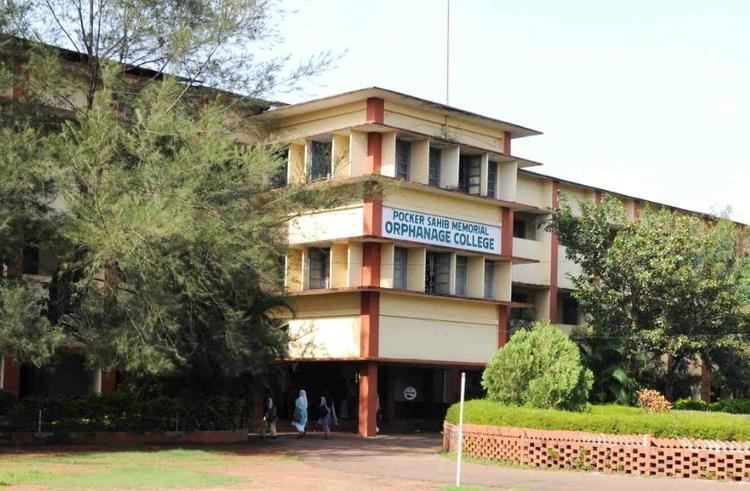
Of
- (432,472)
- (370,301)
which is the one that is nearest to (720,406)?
(370,301)

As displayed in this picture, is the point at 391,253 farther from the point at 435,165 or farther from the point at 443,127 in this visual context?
the point at 443,127

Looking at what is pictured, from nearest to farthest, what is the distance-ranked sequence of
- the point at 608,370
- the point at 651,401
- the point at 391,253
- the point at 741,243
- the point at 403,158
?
1. the point at 391,253
2. the point at 651,401
3. the point at 403,158
4. the point at 608,370
5. the point at 741,243

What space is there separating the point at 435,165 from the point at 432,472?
17.5 metres

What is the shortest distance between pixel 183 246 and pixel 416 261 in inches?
536

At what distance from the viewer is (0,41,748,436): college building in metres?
36.2

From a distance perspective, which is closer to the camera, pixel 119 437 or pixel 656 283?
pixel 119 437

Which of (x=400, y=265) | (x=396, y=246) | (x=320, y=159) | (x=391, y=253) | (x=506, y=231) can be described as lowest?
(x=400, y=265)

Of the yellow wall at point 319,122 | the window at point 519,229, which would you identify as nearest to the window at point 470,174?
the yellow wall at point 319,122

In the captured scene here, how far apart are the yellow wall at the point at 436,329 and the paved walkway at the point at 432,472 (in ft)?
17.4

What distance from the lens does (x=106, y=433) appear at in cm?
2884

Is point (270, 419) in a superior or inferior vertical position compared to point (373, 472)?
superior

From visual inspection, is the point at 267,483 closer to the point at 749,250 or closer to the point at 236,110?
the point at 236,110

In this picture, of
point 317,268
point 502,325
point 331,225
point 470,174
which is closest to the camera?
point 331,225

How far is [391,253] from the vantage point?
1443 inches
